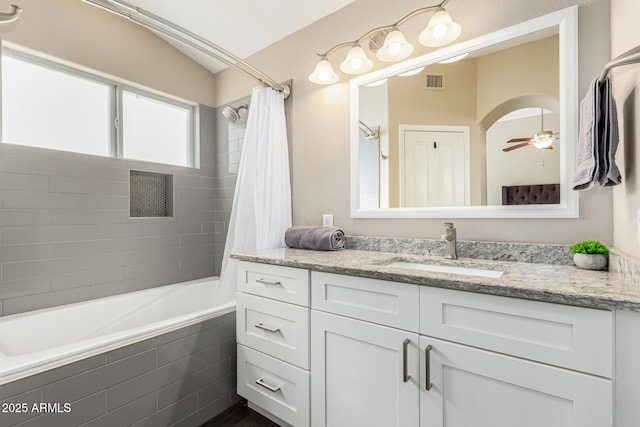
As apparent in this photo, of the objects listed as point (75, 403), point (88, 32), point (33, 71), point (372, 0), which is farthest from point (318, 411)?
point (88, 32)

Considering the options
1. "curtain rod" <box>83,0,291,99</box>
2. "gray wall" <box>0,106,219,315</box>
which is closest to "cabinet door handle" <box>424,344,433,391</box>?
"curtain rod" <box>83,0,291,99</box>

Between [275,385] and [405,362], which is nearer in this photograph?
[405,362]

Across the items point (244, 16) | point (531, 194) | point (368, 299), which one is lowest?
point (368, 299)

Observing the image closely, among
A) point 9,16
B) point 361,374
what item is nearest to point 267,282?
point 361,374

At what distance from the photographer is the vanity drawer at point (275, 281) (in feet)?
4.64

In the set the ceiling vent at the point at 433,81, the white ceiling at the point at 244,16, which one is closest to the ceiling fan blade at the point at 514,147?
the ceiling vent at the point at 433,81

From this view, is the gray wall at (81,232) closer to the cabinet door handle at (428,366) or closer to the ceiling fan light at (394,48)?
the ceiling fan light at (394,48)

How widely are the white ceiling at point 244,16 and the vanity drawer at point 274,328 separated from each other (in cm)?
191

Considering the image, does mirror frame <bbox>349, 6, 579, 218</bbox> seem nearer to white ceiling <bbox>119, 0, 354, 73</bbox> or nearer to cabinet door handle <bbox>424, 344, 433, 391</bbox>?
cabinet door handle <bbox>424, 344, 433, 391</bbox>

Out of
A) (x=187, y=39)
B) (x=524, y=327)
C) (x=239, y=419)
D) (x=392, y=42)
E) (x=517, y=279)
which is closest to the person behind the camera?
(x=524, y=327)

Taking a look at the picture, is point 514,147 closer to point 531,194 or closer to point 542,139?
point 542,139

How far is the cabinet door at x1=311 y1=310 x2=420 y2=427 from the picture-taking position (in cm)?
110

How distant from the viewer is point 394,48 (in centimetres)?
162

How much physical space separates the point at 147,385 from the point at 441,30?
7.43 feet
